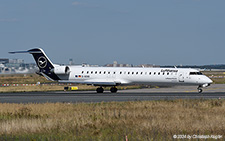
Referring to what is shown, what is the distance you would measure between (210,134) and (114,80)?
31.9 metres

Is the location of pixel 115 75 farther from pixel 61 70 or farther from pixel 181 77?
pixel 181 77

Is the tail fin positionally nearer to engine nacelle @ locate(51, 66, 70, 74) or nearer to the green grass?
engine nacelle @ locate(51, 66, 70, 74)

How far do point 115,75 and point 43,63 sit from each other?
364 inches

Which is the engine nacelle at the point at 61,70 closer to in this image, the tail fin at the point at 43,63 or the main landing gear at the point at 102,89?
the tail fin at the point at 43,63

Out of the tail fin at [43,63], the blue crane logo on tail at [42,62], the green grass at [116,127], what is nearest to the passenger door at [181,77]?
the tail fin at [43,63]

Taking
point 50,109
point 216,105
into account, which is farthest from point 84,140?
point 216,105

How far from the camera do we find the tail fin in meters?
48.8

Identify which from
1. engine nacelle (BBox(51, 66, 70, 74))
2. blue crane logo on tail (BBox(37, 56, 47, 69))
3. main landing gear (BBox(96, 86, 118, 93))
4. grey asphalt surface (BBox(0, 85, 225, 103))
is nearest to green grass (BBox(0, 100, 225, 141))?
grey asphalt surface (BBox(0, 85, 225, 103))

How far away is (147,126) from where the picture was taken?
1667 centimetres

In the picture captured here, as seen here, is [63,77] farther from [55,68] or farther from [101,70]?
[101,70]

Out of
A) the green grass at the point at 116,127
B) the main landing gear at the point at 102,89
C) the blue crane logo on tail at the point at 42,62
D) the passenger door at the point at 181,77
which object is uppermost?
the blue crane logo on tail at the point at 42,62

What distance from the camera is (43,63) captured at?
4934 centimetres

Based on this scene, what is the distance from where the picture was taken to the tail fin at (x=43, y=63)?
160ft

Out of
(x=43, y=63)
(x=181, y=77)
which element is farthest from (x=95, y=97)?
(x=43, y=63)
